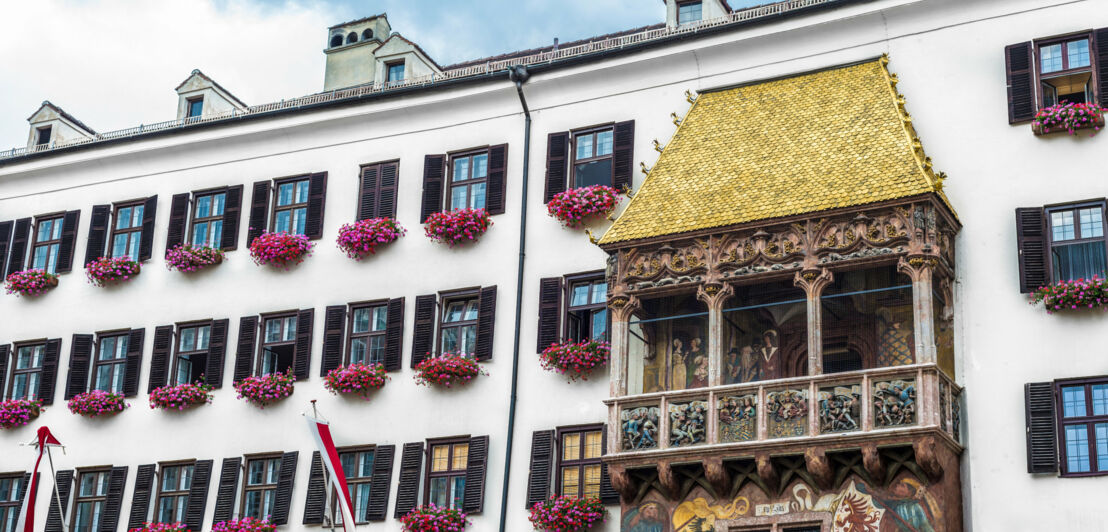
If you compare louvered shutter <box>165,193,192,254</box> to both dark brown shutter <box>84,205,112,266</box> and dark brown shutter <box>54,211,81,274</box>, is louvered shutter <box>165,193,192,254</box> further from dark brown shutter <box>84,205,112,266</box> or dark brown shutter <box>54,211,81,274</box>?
dark brown shutter <box>54,211,81,274</box>

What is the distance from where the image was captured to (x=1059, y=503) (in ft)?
77.5

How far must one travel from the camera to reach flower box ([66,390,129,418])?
107 ft

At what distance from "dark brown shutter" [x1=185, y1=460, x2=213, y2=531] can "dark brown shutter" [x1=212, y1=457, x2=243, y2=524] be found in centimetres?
25

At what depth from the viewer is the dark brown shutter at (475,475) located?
93.6 feet

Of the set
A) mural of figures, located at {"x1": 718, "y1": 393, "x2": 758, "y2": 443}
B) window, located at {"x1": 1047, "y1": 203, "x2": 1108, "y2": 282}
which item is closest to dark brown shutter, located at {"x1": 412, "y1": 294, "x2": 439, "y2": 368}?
mural of figures, located at {"x1": 718, "y1": 393, "x2": 758, "y2": 443}

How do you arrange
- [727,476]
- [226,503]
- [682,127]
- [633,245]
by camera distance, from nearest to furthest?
[727,476] < [633,245] < [682,127] < [226,503]

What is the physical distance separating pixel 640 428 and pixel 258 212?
11.1 meters

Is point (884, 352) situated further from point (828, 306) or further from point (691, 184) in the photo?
point (691, 184)

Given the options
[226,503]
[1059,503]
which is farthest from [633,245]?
[226,503]

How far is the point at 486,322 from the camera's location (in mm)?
29797

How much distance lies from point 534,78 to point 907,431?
37.0 feet

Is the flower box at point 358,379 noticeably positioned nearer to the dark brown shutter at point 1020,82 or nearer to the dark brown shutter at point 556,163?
the dark brown shutter at point 556,163

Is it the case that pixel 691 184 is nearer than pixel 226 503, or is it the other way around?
pixel 691 184

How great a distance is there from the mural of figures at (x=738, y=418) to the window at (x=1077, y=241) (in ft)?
16.7
